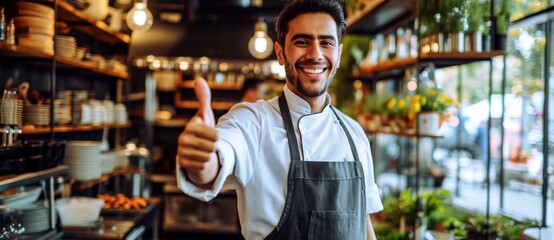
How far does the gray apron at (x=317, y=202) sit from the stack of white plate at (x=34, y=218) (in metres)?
1.81

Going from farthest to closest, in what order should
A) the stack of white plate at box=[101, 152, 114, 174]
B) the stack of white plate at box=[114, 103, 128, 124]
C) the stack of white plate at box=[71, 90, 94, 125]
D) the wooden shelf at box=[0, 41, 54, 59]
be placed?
the stack of white plate at box=[114, 103, 128, 124] < the stack of white plate at box=[101, 152, 114, 174] < the stack of white plate at box=[71, 90, 94, 125] < the wooden shelf at box=[0, 41, 54, 59]

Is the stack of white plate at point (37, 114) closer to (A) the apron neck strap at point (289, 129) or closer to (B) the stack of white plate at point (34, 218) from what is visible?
(B) the stack of white plate at point (34, 218)

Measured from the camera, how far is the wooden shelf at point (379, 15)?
3.42 meters

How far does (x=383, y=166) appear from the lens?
823 centimetres

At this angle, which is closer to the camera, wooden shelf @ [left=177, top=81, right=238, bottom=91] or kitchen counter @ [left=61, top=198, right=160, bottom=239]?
kitchen counter @ [left=61, top=198, right=160, bottom=239]

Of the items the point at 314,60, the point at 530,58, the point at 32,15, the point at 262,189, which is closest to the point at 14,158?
the point at 32,15

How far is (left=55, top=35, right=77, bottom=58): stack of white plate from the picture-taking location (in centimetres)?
335

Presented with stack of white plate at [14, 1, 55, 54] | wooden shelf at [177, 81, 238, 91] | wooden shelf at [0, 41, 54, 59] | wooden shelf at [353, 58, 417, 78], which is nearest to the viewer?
wooden shelf at [0, 41, 54, 59]

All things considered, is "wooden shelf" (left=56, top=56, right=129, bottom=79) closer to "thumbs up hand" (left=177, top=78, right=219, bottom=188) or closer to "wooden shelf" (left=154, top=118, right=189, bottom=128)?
"thumbs up hand" (left=177, top=78, right=219, bottom=188)

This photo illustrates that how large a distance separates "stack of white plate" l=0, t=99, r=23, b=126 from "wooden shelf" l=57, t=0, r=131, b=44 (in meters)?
0.83

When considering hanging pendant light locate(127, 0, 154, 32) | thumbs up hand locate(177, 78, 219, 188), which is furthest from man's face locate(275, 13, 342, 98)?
hanging pendant light locate(127, 0, 154, 32)

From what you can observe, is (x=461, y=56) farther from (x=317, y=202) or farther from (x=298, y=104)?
(x=317, y=202)

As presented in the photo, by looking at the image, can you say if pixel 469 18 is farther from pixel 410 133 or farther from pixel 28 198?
pixel 28 198

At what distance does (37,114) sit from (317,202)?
2204mm
